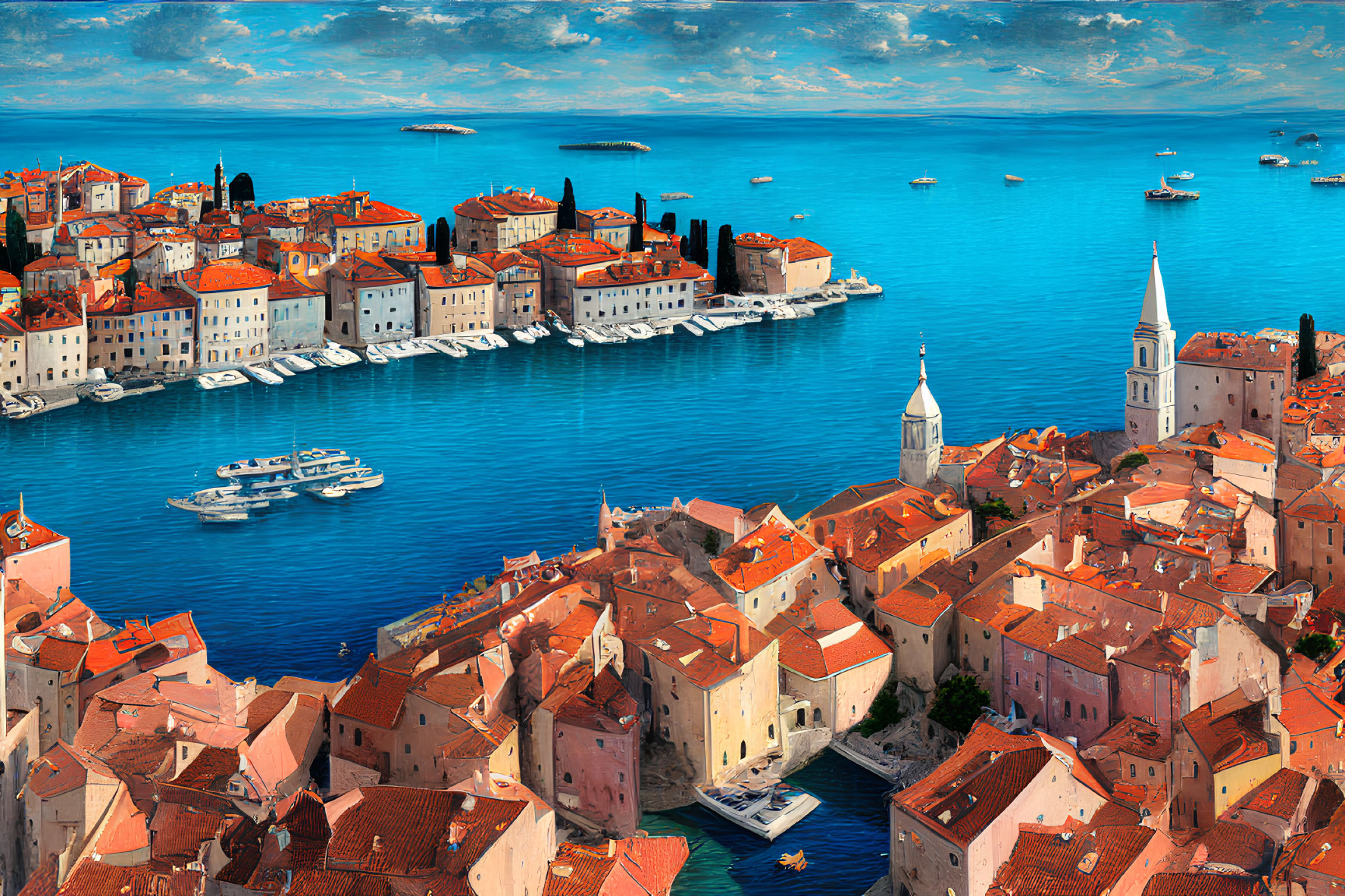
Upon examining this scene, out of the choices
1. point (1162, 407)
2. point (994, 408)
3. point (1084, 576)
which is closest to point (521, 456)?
point (994, 408)

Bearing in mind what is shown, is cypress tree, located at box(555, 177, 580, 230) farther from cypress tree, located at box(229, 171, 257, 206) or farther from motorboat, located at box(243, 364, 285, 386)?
motorboat, located at box(243, 364, 285, 386)

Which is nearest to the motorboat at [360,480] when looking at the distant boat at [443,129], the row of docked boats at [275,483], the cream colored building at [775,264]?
the row of docked boats at [275,483]

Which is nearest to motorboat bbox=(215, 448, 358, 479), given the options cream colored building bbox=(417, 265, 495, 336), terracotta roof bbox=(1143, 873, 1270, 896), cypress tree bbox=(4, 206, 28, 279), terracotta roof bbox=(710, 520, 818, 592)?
cream colored building bbox=(417, 265, 495, 336)

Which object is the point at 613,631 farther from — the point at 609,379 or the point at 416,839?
the point at 609,379

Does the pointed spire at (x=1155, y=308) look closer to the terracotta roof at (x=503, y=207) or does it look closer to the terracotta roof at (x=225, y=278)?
the terracotta roof at (x=225, y=278)

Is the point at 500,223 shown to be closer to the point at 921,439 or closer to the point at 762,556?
the point at 921,439

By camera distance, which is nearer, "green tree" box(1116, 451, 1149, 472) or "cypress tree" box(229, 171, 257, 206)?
"green tree" box(1116, 451, 1149, 472)

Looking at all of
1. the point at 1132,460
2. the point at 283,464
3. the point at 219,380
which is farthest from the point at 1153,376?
the point at 219,380
